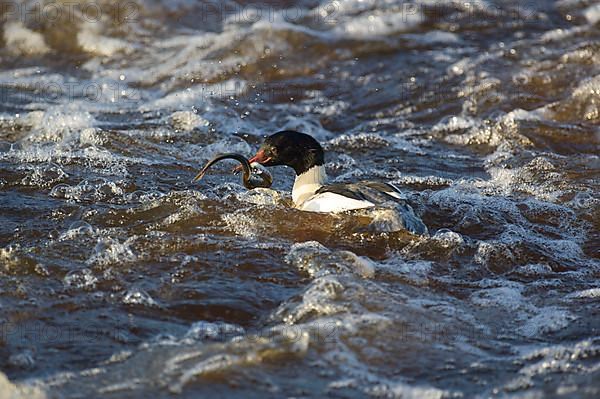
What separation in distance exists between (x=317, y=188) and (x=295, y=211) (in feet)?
1.18

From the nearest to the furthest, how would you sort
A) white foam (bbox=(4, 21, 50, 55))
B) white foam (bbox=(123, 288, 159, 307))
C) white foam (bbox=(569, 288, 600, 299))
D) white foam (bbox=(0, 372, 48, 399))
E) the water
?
white foam (bbox=(0, 372, 48, 399)) < the water < white foam (bbox=(123, 288, 159, 307)) < white foam (bbox=(569, 288, 600, 299)) < white foam (bbox=(4, 21, 50, 55))

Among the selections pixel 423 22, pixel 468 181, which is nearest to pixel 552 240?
pixel 468 181

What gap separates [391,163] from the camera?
306 inches

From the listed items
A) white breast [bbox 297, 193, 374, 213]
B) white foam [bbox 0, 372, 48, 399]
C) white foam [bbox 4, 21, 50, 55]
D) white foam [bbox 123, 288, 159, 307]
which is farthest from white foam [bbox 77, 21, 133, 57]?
white foam [bbox 0, 372, 48, 399]

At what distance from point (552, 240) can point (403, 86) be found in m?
3.82

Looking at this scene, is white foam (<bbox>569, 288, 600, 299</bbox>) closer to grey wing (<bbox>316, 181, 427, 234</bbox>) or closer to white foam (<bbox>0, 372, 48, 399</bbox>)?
grey wing (<bbox>316, 181, 427, 234</bbox>)

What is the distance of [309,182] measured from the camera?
6613 mm

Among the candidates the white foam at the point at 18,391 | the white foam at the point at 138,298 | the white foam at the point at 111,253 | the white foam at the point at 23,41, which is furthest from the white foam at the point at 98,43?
the white foam at the point at 18,391

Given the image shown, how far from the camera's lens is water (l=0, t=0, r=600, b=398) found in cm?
448

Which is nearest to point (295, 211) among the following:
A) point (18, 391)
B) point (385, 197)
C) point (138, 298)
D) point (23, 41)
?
point (385, 197)

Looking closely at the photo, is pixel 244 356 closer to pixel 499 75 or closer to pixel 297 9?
pixel 499 75

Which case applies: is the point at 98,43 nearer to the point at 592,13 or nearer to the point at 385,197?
the point at 592,13

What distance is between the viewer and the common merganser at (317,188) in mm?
5984

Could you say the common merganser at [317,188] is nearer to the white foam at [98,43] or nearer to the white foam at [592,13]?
the white foam at [98,43]
